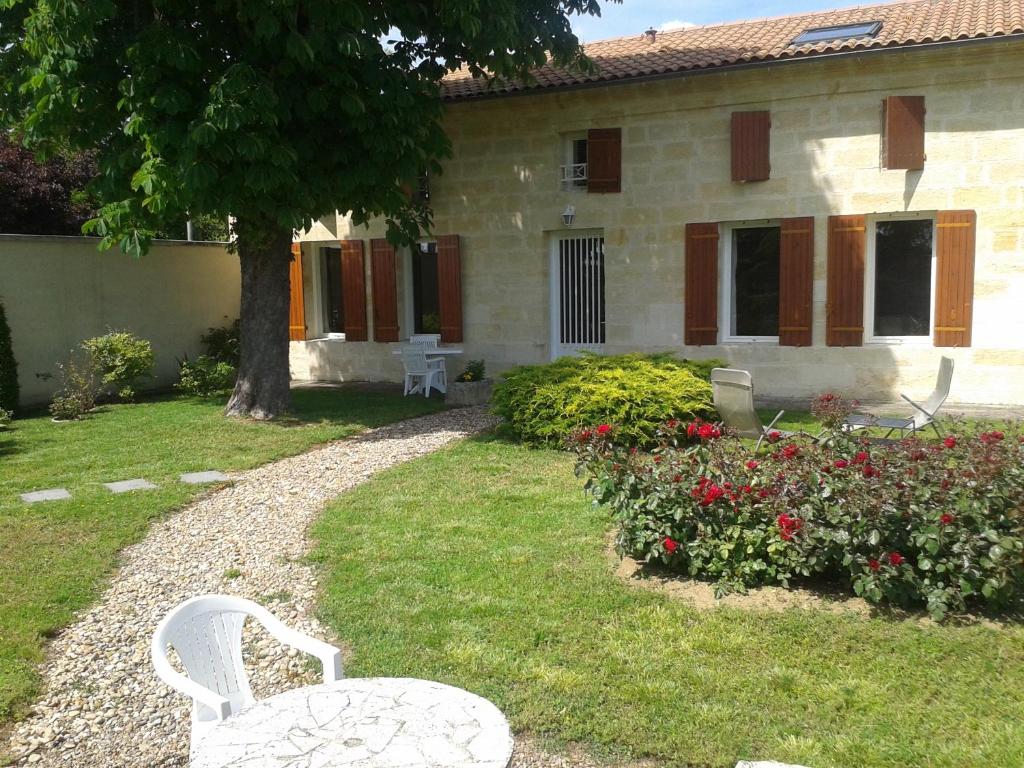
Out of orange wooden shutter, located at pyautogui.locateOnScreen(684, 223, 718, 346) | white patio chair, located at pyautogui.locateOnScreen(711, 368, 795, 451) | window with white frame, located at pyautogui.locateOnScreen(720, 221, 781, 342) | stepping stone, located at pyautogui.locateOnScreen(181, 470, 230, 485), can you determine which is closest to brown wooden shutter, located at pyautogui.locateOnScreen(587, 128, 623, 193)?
orange wooden shutter, located at pyautogui.locateOnScreen(684, 223, 718, 346)

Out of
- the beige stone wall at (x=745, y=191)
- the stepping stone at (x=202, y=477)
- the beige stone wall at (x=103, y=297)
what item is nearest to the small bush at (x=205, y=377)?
the beige stone wall at (x=103, y=297)

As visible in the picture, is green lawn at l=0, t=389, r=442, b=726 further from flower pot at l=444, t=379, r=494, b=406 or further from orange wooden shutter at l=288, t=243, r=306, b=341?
orange wooden shutter at l=288, t=243, r=306, b=341

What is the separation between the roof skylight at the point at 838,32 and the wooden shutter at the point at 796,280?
2.58 m

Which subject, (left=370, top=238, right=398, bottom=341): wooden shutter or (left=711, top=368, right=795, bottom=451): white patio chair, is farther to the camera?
(left=370, top=238, right=398, bottom=341): wooden shutter

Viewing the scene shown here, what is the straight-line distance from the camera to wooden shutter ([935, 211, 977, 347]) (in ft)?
35.0

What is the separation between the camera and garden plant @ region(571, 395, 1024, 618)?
4203 millimetres

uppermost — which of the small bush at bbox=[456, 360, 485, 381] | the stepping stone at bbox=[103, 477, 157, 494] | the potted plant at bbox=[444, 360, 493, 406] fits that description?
the small bush at bbox=[456, 360, 485, 381]

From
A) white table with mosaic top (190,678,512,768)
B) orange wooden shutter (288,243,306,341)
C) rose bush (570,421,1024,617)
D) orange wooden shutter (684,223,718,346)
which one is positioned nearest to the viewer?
white table with mosaic top (190,678,512,768)

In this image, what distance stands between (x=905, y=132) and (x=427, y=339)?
7641mm

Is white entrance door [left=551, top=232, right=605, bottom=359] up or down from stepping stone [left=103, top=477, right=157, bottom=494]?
up

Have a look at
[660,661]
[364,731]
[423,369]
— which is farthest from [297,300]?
[364,731]

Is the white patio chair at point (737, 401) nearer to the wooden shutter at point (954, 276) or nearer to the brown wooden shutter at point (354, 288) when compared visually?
the wooden shutter at point (954, 276)

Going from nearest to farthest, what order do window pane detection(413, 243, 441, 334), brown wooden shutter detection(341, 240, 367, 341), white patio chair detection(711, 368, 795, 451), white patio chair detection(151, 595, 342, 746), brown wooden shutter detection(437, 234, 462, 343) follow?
white patio chair detection(151, 595, 342, 746)
white patio chair detection(711, 368, 795, 451)
brown wooden shutter detection(437, 234, 462, 343)
window pane detection(413, 243, 441, 334)
brown wooden shutter detection(341, 240, 367, 341)

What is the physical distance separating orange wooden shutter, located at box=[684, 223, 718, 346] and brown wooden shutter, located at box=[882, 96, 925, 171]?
2.41m
